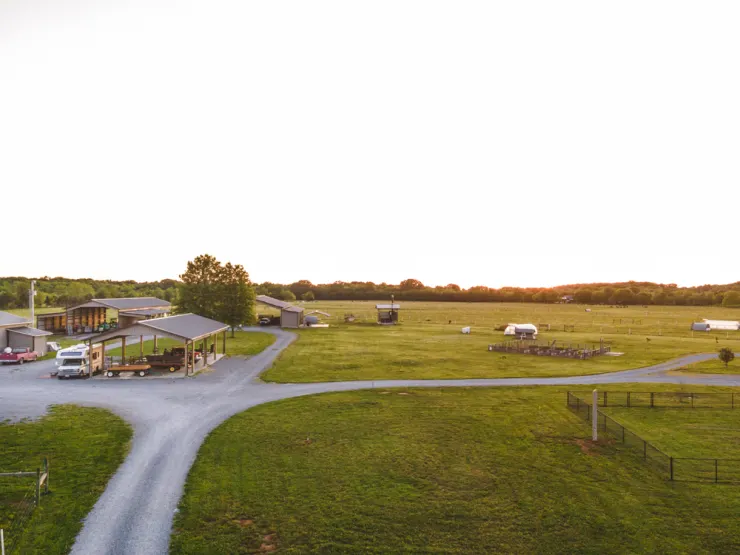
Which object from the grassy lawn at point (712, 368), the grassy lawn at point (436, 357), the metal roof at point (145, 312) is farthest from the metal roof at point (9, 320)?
the grassy lawn at point (712, 368)

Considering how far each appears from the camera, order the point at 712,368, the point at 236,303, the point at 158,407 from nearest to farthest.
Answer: the point at 158,407
the point at 712,368
the point at 236,303

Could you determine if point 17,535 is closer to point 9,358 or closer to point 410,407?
point 410,407

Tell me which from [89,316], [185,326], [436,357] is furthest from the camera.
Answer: [89,316]

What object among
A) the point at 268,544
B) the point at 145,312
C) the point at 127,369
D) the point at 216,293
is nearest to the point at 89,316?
the point at 145,312

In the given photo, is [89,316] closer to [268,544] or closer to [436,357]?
[436,357]

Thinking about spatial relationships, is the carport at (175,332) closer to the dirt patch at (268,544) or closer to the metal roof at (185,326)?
the metal roof at (185,326)

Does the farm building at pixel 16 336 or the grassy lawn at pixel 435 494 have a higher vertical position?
the farm building at pixel 16 336
